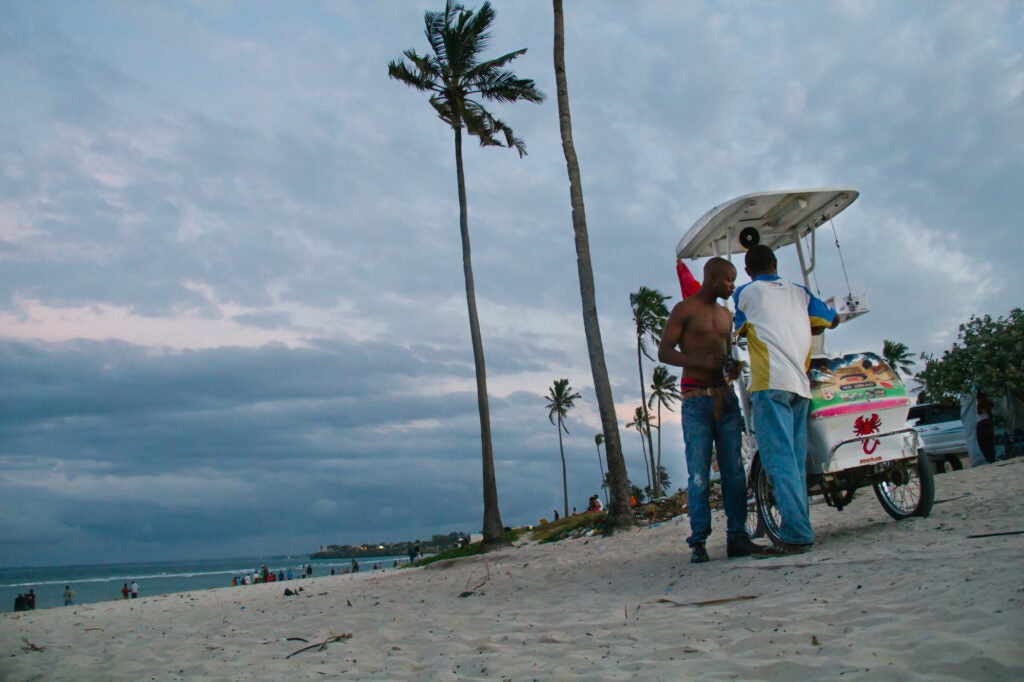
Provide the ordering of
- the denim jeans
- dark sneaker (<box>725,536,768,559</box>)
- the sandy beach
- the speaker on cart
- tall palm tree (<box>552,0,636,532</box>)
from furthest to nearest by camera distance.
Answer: tall palm tree (<box>552,0,636,532</box>), the speaker on cart, dark sneaker (<box>725,536,768,559</box>), the denim jeans, the sandy beach

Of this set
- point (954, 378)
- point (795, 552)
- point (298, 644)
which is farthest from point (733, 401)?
point (954, 378)

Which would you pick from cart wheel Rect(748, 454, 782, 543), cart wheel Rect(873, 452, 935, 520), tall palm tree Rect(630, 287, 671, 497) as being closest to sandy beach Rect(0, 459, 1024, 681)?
cart wheel Rect(873, 452, 935, 520)

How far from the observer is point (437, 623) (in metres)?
4.66

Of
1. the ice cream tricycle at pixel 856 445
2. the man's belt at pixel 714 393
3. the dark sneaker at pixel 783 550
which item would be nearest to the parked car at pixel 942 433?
the ice cream tricycle at pixel 856 445

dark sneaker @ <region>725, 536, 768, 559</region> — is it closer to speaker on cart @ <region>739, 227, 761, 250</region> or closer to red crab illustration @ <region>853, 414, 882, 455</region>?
red crab illustration @ <region>853, 414, 882, 455</region>

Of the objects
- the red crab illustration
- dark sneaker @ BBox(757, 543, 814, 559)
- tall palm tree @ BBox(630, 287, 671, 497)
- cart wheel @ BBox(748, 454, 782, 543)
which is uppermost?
tall palm tree @ BBox(630, 287, 671, 497)

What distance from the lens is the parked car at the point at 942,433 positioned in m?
15.5

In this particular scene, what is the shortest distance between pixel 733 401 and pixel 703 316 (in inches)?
28.3

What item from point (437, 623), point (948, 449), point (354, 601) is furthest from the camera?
point (948, 449)

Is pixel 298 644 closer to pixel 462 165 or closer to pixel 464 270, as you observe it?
pixel 464 270

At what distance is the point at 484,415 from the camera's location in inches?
615

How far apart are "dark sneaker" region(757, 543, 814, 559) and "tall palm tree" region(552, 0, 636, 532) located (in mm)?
5405

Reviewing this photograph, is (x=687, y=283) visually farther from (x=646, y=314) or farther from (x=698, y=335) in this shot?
(x=646, y=314)

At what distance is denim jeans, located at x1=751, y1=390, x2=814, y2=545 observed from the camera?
4832 millimetres
